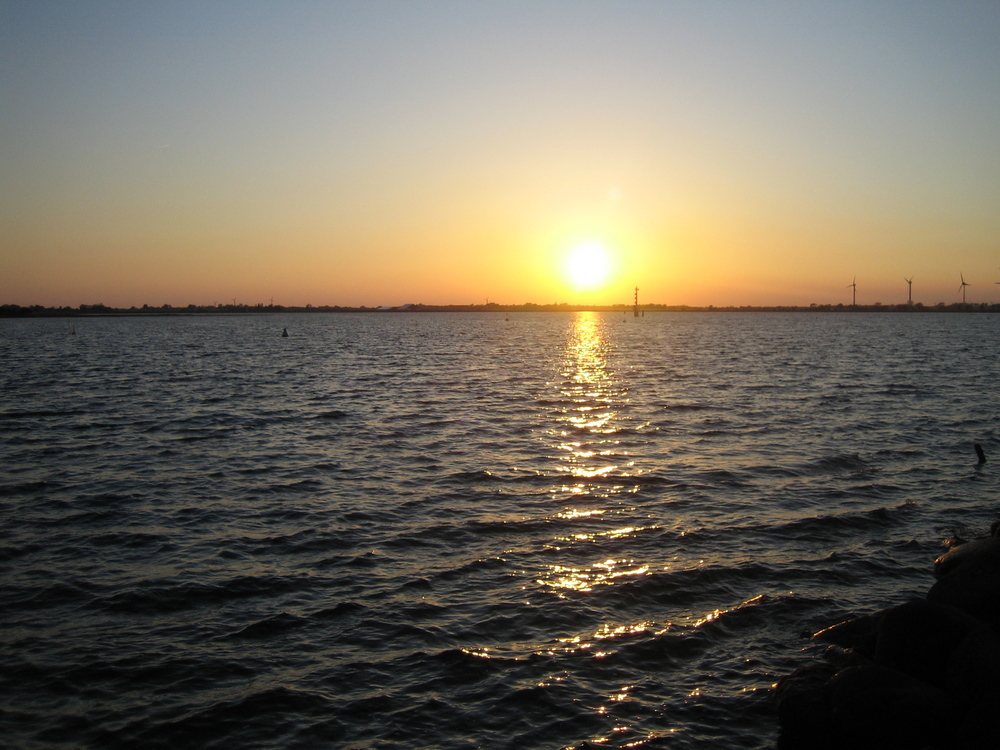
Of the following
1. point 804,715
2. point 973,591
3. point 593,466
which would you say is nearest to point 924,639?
point 804,715

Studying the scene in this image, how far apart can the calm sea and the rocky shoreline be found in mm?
615

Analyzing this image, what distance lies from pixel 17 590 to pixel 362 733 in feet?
27.1

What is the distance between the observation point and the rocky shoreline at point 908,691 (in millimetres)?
8266

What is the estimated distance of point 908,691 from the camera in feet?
28.2

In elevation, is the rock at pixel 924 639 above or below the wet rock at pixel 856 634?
above

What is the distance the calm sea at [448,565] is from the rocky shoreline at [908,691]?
61 centimetres

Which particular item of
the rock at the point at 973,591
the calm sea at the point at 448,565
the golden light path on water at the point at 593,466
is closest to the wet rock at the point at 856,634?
the calm sea at the point at 448,565

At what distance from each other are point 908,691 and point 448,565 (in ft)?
27.2

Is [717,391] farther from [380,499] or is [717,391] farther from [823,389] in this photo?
[380,499]

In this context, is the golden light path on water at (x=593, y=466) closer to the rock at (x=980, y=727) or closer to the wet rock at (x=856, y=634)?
the wet rock at (x=856, y=634)

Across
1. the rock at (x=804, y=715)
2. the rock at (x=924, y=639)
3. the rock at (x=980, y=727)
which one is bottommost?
the rock at (x=804, y=715)

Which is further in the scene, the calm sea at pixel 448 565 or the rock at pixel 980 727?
the calm sea at pixel 448 565

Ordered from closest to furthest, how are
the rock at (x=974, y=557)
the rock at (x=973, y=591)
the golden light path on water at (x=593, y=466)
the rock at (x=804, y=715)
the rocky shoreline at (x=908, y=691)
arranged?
1. the rocky shoreline at (x=908, y=691)
2. the rock at (x=804, y=715)
3. the rock at (x=973, y=591)
4. the rock at (x=974, y=557)
5. the golden light path on water at (x=593, y=466)

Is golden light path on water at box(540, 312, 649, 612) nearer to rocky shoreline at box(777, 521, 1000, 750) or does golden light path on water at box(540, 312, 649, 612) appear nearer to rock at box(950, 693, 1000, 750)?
rocky shoreline at box(777, 521, 1000, 750)
